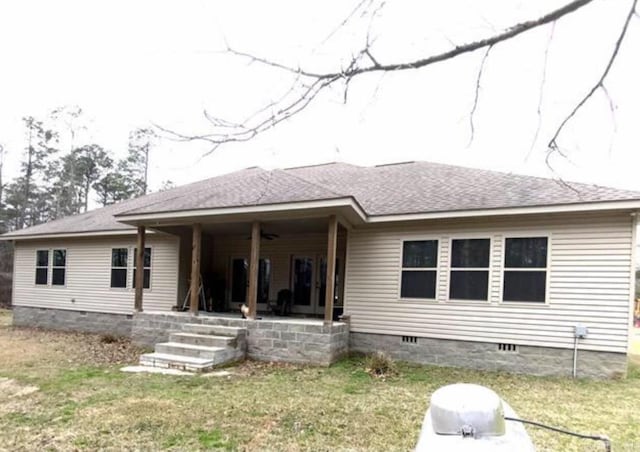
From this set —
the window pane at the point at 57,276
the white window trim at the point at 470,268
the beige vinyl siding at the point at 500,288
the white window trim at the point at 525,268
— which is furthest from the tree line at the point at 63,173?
the white window trim at the point at 525,268

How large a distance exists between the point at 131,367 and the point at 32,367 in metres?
1.57

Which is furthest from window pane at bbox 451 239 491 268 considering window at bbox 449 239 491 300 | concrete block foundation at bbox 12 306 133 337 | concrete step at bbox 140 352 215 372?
concrete block foundation at bbox 12 306 133 337

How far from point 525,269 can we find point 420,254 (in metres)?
1.79

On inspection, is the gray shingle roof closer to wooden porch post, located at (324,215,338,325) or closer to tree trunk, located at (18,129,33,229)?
wooden porch post, located at (324,215,338,325)

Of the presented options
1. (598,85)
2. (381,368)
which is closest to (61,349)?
(381,368)

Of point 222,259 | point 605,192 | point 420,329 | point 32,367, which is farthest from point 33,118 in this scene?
point 605,192

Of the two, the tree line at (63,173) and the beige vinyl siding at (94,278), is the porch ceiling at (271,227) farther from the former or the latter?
the tree line at (63,173)

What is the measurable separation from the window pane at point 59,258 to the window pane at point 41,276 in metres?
0.51

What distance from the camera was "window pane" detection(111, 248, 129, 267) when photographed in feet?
36.7

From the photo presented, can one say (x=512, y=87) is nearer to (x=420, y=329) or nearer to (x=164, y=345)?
(x=420, y=329)

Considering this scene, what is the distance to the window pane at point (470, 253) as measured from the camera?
7336mm

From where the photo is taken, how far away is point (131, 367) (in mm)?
6840

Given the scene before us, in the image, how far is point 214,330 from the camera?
771cm

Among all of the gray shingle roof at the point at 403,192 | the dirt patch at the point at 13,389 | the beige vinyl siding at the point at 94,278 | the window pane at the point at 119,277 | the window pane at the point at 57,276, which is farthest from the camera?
the window pane at the point at 57,276
